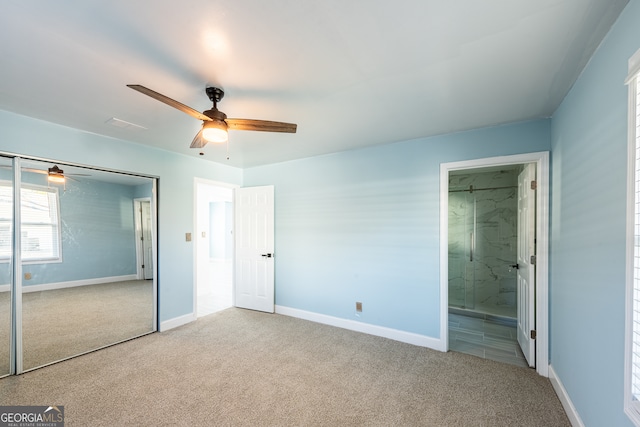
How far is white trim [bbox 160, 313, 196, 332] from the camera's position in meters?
3.51

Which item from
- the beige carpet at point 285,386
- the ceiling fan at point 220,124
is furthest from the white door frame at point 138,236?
the ceiling fan at point 220,124

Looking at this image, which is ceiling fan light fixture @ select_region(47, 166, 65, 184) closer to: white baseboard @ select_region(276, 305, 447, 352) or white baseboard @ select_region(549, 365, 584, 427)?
white baseboard @ select_region(276, 305, 447, 352)

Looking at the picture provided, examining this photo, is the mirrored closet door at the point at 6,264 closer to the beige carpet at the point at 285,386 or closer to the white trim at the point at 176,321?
the beige carpet at the point at 285,386

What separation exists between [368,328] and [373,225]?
4.43ft

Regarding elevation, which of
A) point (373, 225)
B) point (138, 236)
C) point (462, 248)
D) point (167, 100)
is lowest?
point (462, 248)

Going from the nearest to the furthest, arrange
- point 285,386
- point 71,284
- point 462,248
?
point 285,386, point 71,284, point 462,248

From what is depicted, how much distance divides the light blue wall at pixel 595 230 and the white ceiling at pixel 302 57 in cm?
20

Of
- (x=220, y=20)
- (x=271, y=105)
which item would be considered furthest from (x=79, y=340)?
(x=220, y=20)

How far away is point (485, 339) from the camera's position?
3.32 m

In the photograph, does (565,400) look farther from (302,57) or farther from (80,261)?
(80,261)

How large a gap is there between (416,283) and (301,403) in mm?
1802

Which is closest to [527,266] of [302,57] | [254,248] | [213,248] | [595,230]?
[595,230]

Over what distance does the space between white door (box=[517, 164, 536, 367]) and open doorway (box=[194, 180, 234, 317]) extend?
161 inches

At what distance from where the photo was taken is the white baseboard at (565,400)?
5.95ft
